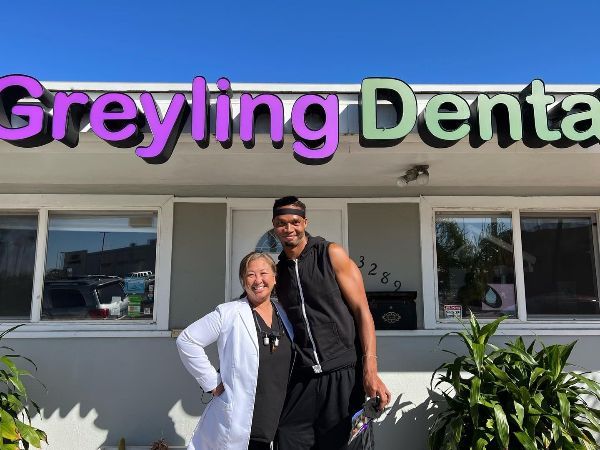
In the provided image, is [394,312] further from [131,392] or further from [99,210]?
[99,210]

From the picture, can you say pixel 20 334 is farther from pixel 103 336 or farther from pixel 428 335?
pixel 428 335

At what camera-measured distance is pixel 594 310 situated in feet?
13.9

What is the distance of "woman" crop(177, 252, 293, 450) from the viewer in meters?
2.25

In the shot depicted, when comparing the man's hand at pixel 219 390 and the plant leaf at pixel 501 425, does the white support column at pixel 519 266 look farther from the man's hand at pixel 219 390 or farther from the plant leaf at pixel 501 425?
the man's hand at pixel 219 390

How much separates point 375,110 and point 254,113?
2.47 ft

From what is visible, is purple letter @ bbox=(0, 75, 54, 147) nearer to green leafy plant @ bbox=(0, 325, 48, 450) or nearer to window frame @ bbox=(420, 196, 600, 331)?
green leafy plant @ bbox=(0, 325, 48, 450)

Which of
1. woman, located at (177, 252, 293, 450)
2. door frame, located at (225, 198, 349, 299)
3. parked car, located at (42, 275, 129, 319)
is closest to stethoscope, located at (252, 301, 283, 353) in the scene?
woman, located at (177, 252, 293, 450)

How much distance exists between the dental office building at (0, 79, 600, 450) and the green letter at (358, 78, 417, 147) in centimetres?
70

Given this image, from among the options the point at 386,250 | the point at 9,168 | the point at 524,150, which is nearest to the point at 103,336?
the point at 9,168

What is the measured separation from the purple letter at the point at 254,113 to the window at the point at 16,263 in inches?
102

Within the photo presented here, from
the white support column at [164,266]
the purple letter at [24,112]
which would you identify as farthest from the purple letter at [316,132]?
the white support column at [164,266]

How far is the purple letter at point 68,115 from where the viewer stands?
2693 millimetres

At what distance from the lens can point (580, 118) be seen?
2783 mm

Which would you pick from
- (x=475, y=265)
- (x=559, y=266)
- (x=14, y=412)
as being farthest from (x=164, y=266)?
(x=559, y=266)
